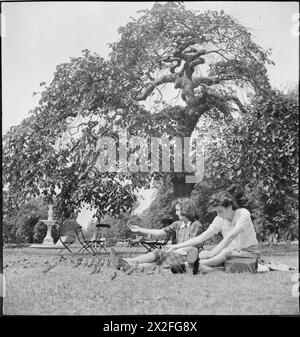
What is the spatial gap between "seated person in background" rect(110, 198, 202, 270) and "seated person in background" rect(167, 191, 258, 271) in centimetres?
9

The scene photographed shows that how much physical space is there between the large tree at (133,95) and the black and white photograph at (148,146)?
0.01 m

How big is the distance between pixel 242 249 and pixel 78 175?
6.56 feet

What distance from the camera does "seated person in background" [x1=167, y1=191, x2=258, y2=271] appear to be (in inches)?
215

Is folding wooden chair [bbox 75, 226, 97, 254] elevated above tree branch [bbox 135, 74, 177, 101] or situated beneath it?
situated beneath

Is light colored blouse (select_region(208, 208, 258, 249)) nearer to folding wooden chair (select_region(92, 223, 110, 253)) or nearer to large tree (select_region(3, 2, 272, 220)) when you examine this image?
large tree (select_region(3, 2, 272, 220))

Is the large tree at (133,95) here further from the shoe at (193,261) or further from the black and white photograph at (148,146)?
the shoe at (193,261)

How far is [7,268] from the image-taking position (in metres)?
5.26

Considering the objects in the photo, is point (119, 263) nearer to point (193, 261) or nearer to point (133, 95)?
point (193, 261)

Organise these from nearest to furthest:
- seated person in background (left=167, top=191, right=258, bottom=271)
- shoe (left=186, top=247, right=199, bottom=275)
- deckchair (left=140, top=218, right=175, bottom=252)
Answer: shoe (left=186, top=247, right=199, bottom=275), seated person in background (left=167, top=191, right=258, bottom=271), deckchair (left=140, top=218, right=175, bottom=252)

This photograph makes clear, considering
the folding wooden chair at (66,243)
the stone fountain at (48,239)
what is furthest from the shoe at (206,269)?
the stone fountain at (48,239)

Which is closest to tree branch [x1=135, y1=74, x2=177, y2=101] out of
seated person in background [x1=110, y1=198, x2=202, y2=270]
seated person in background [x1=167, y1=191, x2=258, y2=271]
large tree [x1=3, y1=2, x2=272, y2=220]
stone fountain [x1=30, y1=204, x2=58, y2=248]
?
large tree [x1=3, y1=2, x2=272, y2=220]

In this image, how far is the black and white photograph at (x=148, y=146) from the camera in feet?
17.2
